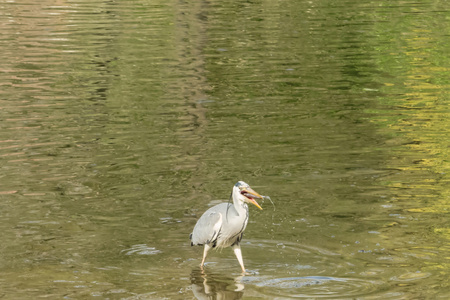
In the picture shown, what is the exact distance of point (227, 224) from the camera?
9352 mm

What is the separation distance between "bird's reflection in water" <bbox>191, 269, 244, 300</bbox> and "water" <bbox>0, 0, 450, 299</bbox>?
23 mm

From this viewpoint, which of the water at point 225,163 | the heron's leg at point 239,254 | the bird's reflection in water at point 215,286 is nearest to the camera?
the bird's reflection in water at point 215,286

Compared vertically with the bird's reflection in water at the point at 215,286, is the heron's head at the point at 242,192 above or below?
above

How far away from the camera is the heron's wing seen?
31.0 feet

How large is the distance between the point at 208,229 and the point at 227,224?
27cm

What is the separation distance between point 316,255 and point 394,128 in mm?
6686

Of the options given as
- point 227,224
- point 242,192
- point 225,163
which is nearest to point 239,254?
point 227,224

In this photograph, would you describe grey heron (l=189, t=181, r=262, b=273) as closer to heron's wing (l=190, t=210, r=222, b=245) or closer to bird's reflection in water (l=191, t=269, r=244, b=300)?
heron's wing (l=190, t=210, r=222, b=245)

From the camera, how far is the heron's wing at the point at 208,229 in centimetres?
944

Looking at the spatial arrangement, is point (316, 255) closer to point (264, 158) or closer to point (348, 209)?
point (348, 209)

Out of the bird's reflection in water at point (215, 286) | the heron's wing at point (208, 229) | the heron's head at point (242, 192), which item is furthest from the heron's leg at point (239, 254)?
the heron's head at point (242, 192)

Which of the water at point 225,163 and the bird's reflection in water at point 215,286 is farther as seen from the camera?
the water at point 225,163

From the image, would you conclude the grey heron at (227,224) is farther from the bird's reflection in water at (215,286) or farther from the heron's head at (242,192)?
the bird's reflection in water at (215,286)

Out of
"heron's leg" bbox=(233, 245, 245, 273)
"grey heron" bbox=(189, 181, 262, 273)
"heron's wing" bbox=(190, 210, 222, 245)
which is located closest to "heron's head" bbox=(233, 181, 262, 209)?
"grey heron" bbox=(189, 181, 262, 273)
